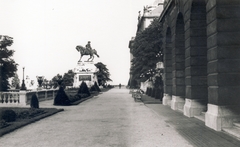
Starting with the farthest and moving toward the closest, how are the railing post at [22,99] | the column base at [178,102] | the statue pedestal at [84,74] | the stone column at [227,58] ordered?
the statue pedestal at [84,74] → the railing post at [22,99] → the column base at [178,102] → the stone column at [227,58]

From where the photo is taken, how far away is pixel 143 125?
533 inches

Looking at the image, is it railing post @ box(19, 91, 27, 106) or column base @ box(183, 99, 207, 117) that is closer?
column base @ box(183, 99, 207, 117)

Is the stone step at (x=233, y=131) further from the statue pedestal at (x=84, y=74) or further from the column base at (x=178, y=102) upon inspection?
the statue pedestal at (x=84, y=74)

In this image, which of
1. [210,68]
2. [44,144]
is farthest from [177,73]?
[44,144]

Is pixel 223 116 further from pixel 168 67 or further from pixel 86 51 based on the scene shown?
pixel 86 51

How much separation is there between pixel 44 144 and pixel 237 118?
7.49 metres

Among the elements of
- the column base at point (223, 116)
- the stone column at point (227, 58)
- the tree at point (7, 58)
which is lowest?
the column base at point (223, 116)

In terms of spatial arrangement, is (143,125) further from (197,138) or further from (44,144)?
(44,144)

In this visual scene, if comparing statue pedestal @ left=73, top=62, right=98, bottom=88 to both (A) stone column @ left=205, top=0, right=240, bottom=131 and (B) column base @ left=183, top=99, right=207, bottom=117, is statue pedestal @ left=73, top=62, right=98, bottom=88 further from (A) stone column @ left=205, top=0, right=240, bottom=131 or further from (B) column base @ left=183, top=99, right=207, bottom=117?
(A) stone column @ left=205, top=0, right=240, bottom=131

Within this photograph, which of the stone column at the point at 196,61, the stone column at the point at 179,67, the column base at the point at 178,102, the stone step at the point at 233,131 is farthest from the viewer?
the column base at the point at 178,102

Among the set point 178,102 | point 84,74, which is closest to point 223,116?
point 178,102

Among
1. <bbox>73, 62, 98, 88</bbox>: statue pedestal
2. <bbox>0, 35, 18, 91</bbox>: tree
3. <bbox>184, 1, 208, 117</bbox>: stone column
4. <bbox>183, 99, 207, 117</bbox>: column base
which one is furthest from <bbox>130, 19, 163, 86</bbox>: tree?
<bbox>183, 99, 207, 117</bbox>: column base

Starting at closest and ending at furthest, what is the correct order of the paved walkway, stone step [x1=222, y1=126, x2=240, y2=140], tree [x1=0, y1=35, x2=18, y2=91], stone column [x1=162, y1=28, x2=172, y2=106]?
the paved walkway < stone step [x1=222, y1=126, x2=240, y2=140] < stone column [x1=162, y1=28, x2=172, y2=106] < tree [x1=0, y1=35, x2=18, y2=91]

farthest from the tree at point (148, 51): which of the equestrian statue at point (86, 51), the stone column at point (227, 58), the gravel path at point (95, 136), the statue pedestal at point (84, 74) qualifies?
the stone column at point (227, 58)
